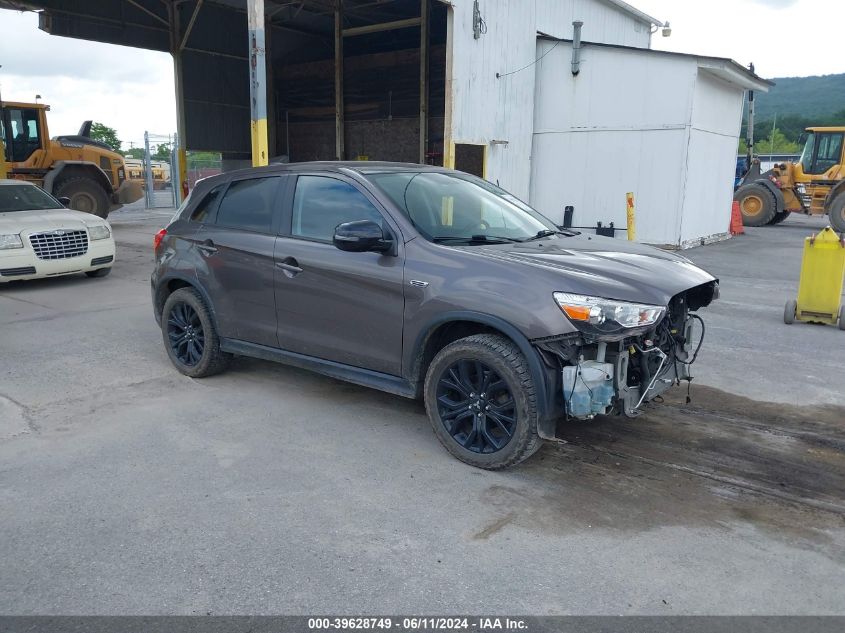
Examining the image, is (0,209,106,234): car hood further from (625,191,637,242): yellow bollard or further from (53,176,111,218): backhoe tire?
(625,191,637,242): yellow bollard

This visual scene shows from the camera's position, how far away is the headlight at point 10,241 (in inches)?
375

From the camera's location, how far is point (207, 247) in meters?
5.64

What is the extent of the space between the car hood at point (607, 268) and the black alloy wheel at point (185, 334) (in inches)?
105

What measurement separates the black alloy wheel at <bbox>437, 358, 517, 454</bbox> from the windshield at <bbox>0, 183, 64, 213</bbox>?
918 cm

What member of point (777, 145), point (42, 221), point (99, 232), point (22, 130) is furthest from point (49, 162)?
point (777, 145)

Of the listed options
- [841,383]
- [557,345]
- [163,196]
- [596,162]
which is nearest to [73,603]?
[557,345]

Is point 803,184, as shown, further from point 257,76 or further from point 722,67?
point 257,76

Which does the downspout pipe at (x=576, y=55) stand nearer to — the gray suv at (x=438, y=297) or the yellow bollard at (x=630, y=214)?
the yellow bollard at (x=630, y=214)

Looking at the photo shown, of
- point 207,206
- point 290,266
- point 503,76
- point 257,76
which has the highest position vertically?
point 503,76

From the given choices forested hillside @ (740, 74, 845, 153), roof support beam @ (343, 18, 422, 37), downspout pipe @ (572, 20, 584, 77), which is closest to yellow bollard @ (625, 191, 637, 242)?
downspout pipe @ (572, 20, 584, 77)

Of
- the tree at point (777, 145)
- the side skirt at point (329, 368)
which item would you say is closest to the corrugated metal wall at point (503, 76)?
the side skirt at point (329, 368)

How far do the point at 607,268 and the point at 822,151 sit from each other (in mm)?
20833

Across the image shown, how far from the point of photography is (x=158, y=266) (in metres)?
6.13

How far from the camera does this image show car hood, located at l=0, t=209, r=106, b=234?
31.8 ft
